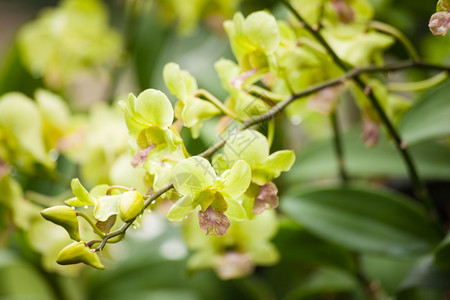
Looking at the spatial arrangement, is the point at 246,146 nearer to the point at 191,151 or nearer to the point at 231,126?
the point at 231,126

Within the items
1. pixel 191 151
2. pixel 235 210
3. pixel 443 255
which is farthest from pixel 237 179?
pixel 191 151

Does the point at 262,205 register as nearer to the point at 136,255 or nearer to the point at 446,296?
the point at 446,296

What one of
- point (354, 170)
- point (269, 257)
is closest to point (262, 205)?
point (269, 257)

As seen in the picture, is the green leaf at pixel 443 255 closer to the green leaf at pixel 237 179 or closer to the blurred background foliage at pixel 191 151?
the blurred background foliage at pixel 191 151

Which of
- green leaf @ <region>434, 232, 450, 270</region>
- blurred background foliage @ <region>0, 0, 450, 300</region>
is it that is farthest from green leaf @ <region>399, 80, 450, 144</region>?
green leaf @ <region>434, 232, 450, 270</region>

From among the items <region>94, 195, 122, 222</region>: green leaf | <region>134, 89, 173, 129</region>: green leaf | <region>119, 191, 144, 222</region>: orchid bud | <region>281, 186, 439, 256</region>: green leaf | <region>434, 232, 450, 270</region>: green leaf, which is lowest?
<region>281, 186, 439, 256</region>: green leaf

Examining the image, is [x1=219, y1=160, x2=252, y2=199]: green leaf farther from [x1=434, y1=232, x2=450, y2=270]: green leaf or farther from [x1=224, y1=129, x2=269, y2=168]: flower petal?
[x1=434, y1=232, x2=450, y2=270]: green leaf
